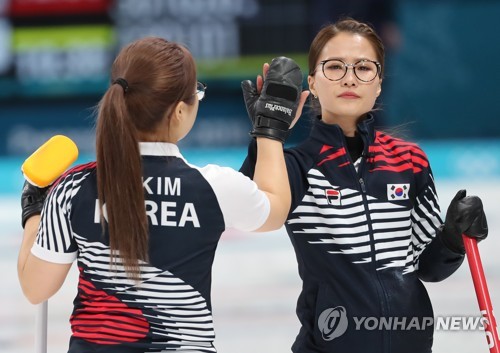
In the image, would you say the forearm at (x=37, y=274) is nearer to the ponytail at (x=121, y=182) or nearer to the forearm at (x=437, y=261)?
the ponytail at (x=121, y=182)

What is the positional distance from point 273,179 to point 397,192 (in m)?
0.32

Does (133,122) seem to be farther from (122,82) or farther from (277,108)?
(277,108)

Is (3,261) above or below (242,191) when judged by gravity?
above

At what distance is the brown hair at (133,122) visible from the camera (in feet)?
4.90

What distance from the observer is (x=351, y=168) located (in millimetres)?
1853

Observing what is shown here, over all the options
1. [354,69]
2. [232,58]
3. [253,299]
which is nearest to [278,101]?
[354,69]

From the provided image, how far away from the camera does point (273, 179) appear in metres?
1.65

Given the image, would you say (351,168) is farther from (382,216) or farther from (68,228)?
(68,228)

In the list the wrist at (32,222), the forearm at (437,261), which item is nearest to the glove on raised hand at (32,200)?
the wrist at (32,222)

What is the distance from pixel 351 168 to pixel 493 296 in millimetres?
2035

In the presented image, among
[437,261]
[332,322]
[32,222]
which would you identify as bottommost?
[332,322]

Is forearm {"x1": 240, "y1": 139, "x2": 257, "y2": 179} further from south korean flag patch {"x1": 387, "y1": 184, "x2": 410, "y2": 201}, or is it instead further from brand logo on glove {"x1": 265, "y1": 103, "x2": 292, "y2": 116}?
south korean flag patch {"x1": 387, "y1": 184, "x2": 410, "y2": 201}

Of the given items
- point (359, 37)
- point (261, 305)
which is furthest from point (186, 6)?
point (359, 37)

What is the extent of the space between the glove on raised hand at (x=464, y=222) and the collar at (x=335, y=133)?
0.74ft
